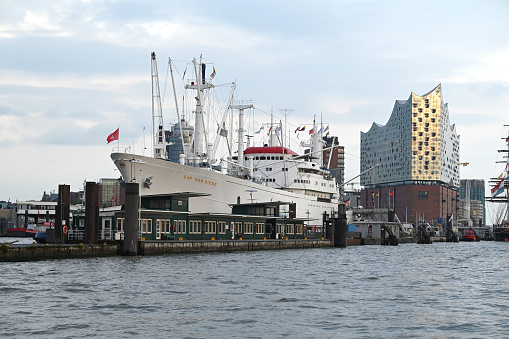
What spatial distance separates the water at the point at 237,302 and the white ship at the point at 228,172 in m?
30.5

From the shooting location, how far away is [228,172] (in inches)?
4710

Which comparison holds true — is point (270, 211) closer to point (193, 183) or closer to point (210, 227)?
point (193, 183)

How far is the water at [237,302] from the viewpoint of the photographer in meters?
26.0

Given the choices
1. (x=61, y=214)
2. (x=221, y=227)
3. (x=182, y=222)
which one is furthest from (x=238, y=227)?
(x=61, y=214)

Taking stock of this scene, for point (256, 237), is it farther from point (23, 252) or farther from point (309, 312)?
point (309, 312)

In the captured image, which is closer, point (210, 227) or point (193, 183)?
point (210, 227)

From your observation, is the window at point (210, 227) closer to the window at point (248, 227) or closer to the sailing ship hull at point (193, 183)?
the window at point (248, 227)

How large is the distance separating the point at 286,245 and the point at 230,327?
6187cm

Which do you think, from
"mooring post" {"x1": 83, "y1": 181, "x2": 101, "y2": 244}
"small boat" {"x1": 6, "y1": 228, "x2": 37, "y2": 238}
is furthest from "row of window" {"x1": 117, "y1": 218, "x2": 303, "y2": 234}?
"small boat" {"x1": 6, "y1": 228, "x2": 37, "y2": 238}

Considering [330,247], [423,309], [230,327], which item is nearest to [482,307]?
[423,309]

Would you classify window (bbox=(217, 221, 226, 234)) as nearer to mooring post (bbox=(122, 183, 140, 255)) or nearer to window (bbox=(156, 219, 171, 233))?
window (bbox=(156, 219, 171, 233))

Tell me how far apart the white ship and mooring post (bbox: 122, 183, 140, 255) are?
16.5m

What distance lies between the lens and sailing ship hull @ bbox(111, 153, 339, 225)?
267ft

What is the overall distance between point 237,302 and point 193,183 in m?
57.6
